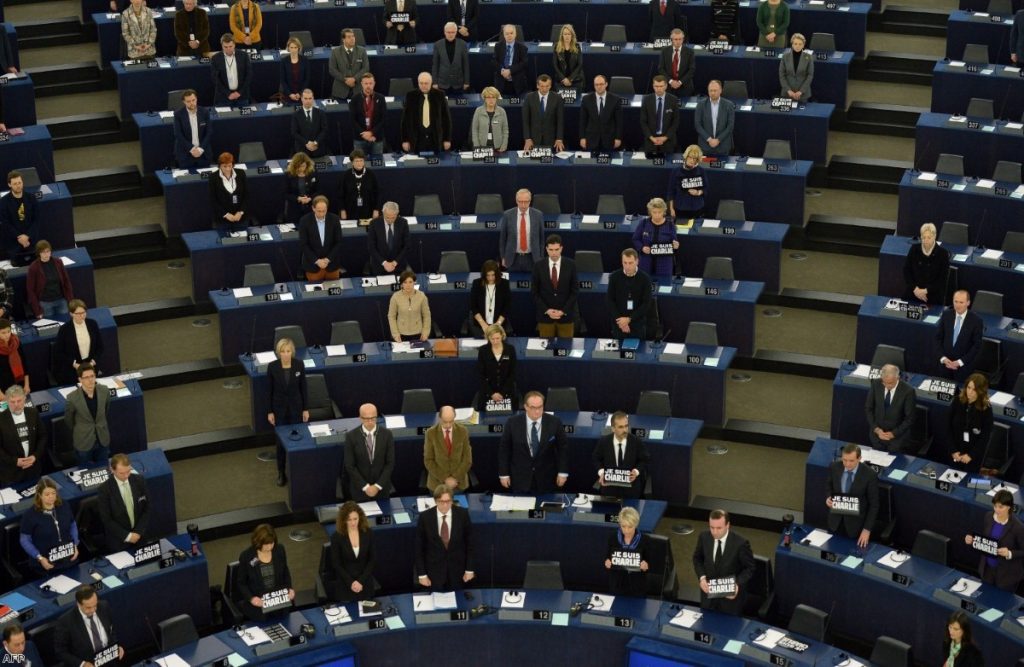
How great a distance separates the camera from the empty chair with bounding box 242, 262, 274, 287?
17047 millimetres

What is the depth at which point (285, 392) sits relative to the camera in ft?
50.4

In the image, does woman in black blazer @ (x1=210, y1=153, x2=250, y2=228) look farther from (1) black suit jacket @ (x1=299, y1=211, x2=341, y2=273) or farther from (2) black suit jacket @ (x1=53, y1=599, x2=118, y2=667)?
(2) black suit jacket @ (x1=53, y1=599, x2=118, y2=667)

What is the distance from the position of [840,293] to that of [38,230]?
8.85m

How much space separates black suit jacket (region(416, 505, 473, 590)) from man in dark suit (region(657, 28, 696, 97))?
774 centimetres

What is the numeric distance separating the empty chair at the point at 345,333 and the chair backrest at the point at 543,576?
3721 mm

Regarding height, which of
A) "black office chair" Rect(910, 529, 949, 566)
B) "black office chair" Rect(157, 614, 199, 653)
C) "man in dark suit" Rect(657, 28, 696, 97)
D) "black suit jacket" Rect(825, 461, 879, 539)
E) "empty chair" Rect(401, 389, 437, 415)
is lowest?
"black office chair" Rect(157, 614, 199, 653)

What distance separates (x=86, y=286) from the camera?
1709 centimetres

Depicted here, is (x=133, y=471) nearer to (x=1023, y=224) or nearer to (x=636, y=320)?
(x=636, y=320)

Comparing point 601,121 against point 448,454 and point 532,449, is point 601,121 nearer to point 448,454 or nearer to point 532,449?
point 532,449

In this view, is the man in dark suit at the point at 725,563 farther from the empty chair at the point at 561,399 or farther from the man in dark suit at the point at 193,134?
the man in dark suit at the point at 193,134

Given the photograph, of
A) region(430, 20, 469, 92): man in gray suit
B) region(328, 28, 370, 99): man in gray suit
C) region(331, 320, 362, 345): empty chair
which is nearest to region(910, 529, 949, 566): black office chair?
region(331, 320, 362, 345): empty chair

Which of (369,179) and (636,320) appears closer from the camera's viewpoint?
(636,320)

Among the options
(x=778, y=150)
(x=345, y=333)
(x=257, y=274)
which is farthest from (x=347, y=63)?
(x=778, y=150)

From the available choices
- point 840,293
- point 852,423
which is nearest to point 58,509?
point 852,423
